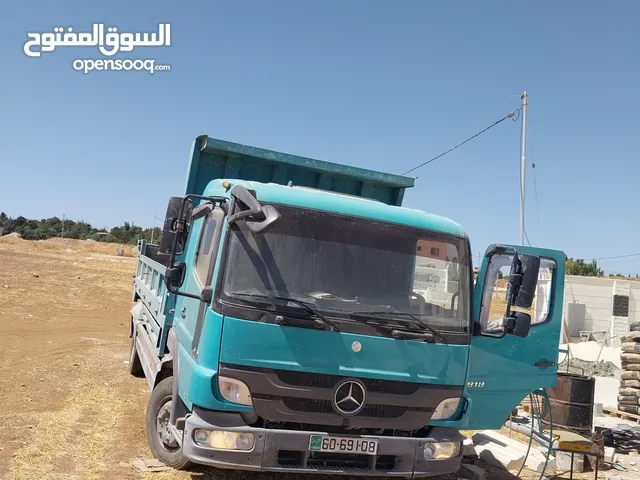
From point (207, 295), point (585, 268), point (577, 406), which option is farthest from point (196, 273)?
point (585, 268)

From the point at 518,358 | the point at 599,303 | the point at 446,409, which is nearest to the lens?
the point at 446,409

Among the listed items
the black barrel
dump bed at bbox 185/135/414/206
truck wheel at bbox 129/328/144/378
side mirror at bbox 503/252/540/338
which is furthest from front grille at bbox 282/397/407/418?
truck wheel at bbox 129/328/144/378

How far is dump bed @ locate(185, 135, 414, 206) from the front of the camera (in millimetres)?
6152

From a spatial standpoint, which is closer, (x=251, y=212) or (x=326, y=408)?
(x=251, y=212)

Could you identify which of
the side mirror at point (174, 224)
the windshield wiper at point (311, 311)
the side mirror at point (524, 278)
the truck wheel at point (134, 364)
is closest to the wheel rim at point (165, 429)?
the side mirror at point (174, 224)

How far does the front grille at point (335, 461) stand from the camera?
3873 mm

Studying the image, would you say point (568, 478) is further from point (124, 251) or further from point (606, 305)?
point (124, 251)

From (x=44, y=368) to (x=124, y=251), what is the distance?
4029 cm

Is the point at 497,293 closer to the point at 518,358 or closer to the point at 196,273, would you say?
the point at 518,358

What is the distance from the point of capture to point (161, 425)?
5.07 metres

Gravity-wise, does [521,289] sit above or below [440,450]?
above

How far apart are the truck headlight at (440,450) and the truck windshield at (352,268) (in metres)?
0.85

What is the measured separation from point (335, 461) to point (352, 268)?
1.36 m

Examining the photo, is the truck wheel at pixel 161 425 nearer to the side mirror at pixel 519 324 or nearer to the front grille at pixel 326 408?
the front grille at pixel 326 408
